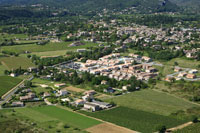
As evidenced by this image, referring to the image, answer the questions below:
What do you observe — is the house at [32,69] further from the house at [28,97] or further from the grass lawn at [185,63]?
the grass lawn at [185,63]

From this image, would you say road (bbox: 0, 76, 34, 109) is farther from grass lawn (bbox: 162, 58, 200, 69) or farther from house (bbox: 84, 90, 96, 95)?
grass lawn (bbox: 162, 58, 200, 69)

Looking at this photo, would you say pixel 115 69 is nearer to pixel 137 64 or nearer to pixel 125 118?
pixel 137 64

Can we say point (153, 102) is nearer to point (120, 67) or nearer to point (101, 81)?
point (101, 81)

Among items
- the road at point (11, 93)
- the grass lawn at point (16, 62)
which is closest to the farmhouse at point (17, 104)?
the road at point (11, 93)

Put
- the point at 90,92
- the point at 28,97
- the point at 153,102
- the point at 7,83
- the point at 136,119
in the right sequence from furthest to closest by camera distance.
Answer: the point at 7,83, the point at 90,92, the point at 28,97, the point at 153,102, the point at 136,119

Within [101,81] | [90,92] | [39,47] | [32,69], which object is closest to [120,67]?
[101,81]

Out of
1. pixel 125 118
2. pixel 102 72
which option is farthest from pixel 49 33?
pixel 125 118
